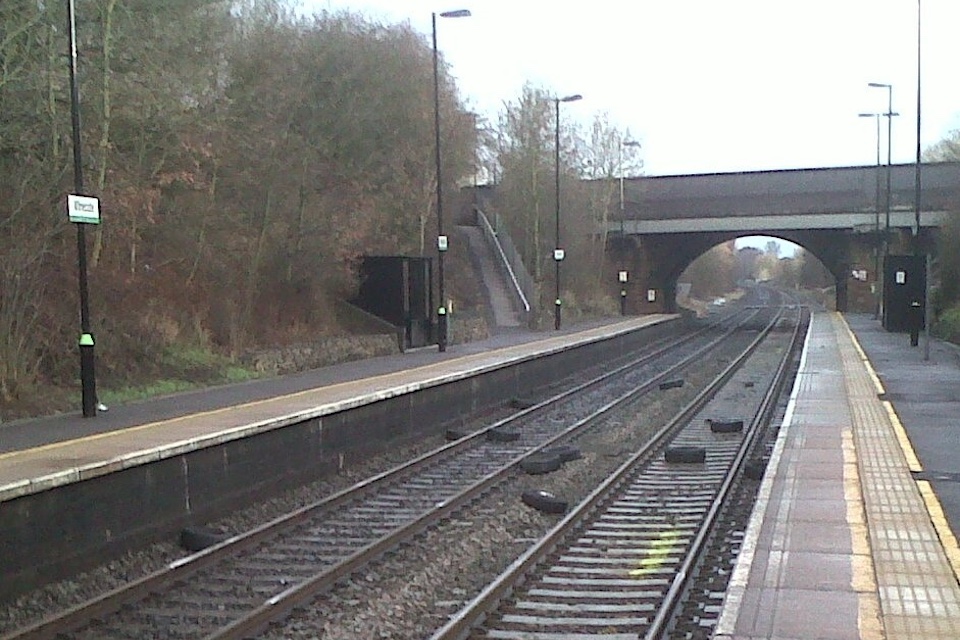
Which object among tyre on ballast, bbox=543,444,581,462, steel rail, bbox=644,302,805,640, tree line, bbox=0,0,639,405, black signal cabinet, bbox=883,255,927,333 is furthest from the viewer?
black signal cabinet, bbox=883,255,927,333

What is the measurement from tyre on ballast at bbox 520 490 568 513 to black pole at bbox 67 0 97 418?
628 centimetres

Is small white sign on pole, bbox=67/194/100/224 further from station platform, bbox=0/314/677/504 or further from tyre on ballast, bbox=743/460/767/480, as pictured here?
tyre on ballast, bbox=743/460/767/480

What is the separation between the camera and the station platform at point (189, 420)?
35.9ft

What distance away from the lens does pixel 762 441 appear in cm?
1792

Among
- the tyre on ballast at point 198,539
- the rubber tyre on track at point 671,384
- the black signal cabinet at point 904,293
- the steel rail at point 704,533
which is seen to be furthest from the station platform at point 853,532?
the black signal cabinet at point 904,293

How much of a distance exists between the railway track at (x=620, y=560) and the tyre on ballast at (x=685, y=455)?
0.01 meters

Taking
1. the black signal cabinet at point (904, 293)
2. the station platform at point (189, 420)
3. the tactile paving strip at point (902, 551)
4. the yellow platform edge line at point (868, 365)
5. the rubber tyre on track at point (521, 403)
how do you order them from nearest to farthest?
the tactile paving strip at point (902, 551) → the station platform at point (189, 420) → the yellow platform edge line at point (868, 365) → the rubber tyre on track at point (521, 403) → the black signal cabinet at point (904, 293)

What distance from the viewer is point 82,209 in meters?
14.5

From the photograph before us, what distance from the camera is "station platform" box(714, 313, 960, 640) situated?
6770mm

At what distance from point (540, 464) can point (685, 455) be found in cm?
222

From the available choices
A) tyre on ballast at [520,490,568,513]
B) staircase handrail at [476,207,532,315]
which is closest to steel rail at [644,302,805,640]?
tyre on ballast at [520,490,568,513]

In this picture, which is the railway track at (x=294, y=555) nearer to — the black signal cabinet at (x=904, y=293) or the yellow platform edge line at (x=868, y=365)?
the yellow platform edge line at (x=868, y=365)

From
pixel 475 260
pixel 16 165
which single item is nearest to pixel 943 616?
pixel 16 165

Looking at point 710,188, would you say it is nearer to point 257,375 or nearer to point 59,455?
point 257,375
